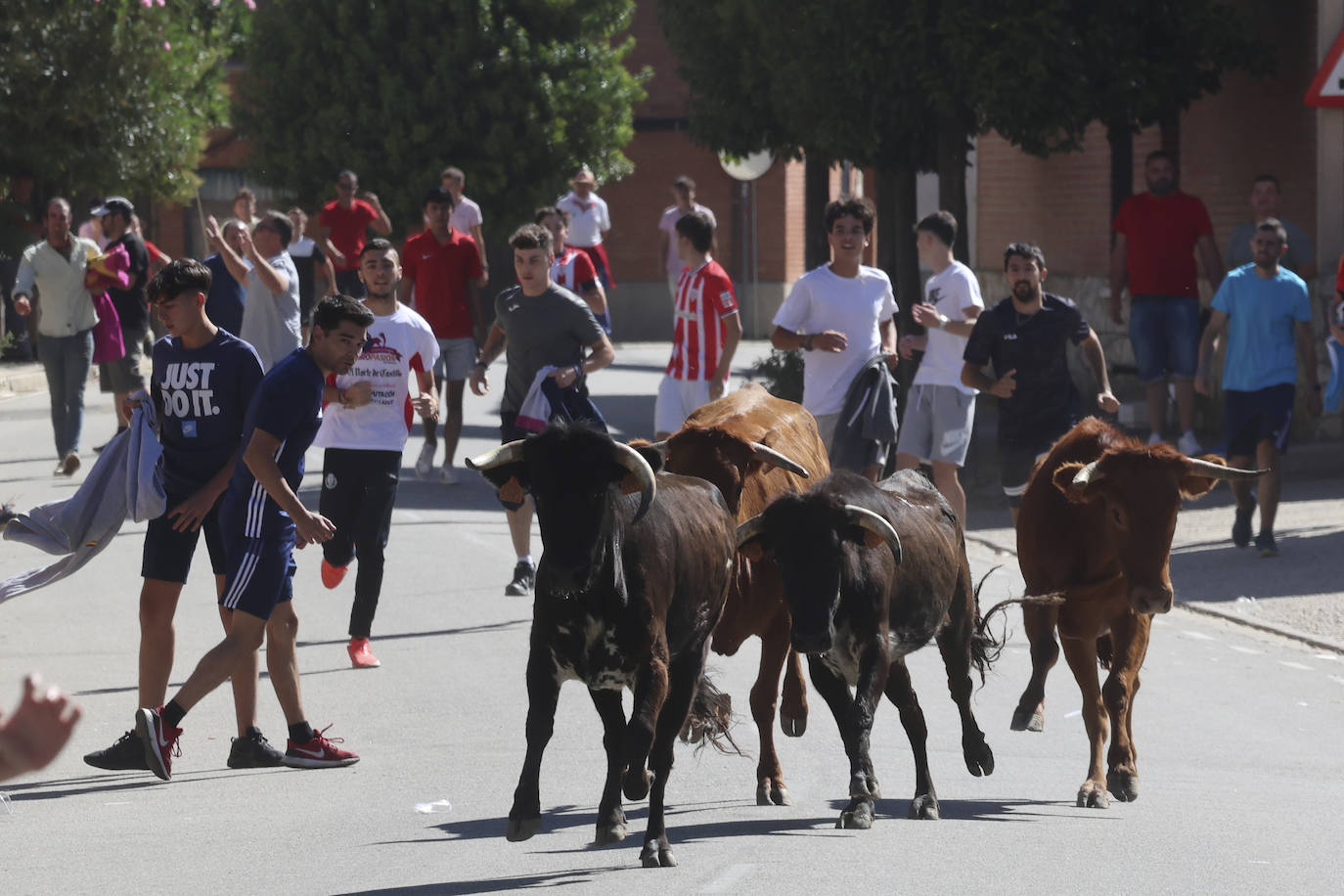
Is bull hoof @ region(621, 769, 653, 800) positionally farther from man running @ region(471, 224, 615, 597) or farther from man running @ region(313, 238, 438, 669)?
man running @ region(471, 224, 615, 597)

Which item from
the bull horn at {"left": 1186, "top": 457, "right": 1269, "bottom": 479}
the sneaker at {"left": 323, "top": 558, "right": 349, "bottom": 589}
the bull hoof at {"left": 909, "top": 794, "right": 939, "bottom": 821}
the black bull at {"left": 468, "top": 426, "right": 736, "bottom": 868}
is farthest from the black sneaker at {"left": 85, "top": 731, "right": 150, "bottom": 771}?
the bull horn at {"left": 1186, "top": 457, "right": 1269, "bottom": 479}

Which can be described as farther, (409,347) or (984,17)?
(984,17)

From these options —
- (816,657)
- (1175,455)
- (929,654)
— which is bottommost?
(929,654)

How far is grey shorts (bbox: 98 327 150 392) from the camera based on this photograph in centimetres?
1694

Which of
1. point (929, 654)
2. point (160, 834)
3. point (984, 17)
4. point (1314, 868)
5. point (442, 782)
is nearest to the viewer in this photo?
point (1314, 868)

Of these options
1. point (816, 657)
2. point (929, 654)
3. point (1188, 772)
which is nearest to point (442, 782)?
point (816, 657)

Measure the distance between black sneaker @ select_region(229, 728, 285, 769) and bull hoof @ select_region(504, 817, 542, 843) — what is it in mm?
2049

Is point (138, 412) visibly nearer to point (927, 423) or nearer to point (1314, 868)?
point (1314, 868)

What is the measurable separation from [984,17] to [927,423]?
5176 millimetres

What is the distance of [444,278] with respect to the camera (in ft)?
53.6

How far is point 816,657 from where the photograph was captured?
695cm

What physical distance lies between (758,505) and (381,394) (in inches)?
97.3

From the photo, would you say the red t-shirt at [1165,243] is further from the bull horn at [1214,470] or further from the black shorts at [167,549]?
the black shorts at [167,549]

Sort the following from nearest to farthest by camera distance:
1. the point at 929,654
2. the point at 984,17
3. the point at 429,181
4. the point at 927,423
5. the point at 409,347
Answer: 1. the point at 409,347
2. the point at 929,654
3. the point at 927,423
4. the point at 984,17
5. the point at 429,181
